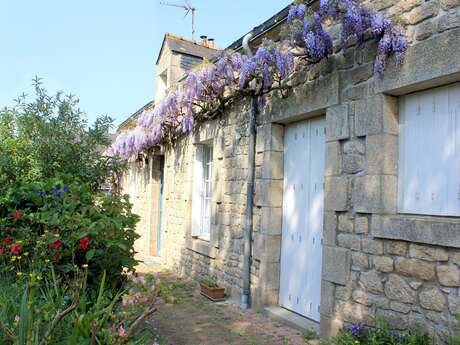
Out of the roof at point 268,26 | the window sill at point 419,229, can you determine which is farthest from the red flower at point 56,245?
the roof at point 268,26

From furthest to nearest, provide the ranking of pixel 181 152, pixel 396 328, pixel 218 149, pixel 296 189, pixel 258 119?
pixel 181 152
pixel 218 149
pixel 258 119
pixel 296 189
pixel 396 328

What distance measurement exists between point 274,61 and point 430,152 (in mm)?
2016

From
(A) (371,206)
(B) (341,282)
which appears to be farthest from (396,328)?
(A) (371,206)

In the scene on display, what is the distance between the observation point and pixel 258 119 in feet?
18.1

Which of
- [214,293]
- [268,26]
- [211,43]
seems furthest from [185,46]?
[214,293]

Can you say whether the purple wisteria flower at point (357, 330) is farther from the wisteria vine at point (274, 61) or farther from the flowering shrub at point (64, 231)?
the wisteria vine at point (274, 61)

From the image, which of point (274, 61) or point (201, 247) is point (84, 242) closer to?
point (274, 61)

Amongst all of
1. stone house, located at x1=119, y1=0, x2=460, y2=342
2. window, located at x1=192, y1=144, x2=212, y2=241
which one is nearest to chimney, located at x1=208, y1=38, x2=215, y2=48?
window, located at x1=192, y1=144, x2=212, y2=241

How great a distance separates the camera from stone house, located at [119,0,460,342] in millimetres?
3191

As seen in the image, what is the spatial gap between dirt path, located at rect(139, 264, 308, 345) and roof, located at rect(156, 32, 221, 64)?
5540mm

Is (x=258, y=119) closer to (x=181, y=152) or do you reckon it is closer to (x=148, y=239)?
(x=181, y=152)

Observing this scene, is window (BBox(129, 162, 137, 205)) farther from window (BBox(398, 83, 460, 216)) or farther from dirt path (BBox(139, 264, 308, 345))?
window (BBox(398, 83, 460, 216))

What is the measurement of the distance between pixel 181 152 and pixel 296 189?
349 centimetres

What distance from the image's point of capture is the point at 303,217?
15.9 feet
